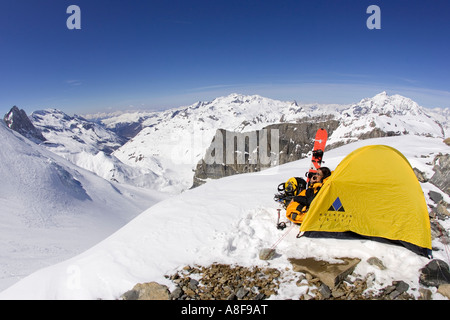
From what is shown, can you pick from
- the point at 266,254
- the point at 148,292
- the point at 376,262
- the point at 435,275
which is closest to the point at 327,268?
the point at 376,262

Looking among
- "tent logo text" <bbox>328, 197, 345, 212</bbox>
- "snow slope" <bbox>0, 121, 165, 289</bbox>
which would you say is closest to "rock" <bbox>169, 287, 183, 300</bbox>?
"tent logo text" <bbox>328, 197, 345, 212</bbox>

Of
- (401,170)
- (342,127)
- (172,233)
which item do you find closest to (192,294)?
(172,233)

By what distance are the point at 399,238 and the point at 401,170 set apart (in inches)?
92.4

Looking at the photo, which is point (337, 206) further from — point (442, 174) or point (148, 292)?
point (442, 174)

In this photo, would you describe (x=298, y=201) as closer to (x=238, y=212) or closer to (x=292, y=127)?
(x=238, y=212)

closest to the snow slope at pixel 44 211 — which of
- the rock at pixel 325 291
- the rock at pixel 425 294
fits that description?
the rock at pixel 325 291

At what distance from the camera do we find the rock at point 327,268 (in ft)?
20.5

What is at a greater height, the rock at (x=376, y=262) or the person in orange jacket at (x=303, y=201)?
the person in orange jacket at (x=303, y=201)

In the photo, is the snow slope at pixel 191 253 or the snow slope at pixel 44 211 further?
the snow slope at pixel 44 211

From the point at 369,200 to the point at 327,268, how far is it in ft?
9.93

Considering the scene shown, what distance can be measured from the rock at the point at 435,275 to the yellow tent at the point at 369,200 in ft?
5.13

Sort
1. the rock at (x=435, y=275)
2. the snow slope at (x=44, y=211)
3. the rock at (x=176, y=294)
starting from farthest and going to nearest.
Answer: the snow slope at (x=44, y=211) < the rock at (x=176, y=294) < the rock at (x=435, y=275)

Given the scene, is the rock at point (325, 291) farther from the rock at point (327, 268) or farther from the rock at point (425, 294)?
the rock at point (425, 294)
